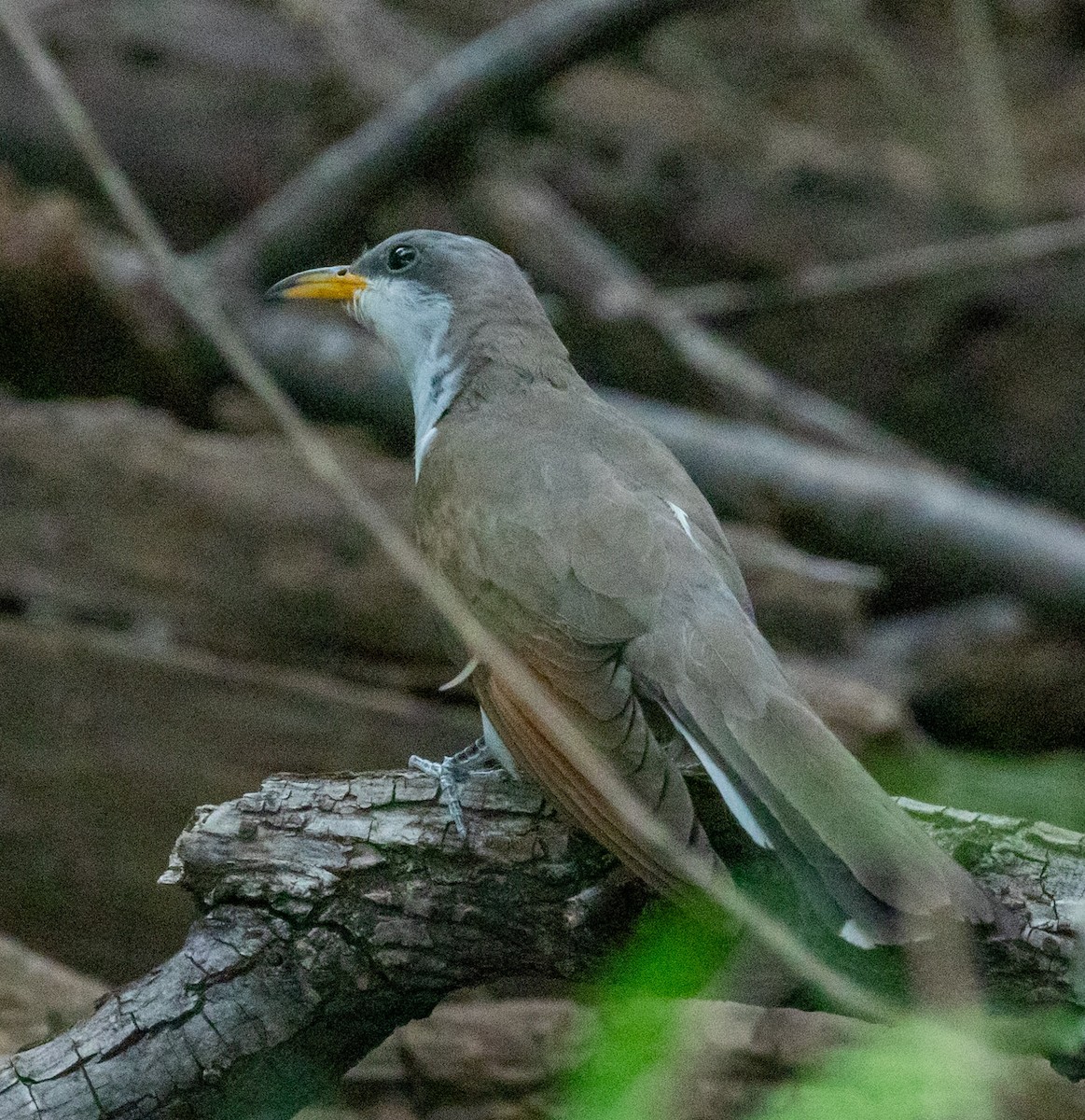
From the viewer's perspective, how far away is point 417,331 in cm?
416

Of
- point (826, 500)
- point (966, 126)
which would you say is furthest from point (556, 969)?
point (966, 126)

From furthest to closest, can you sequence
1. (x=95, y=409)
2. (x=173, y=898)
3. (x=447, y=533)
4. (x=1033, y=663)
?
1. (x=1033, y=663)
2. (x=95, y=409)
3. (x=173, y=898)
4. (x=447, y=533)

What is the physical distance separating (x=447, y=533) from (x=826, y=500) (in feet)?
9.34

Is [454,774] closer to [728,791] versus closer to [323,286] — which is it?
[728,791]

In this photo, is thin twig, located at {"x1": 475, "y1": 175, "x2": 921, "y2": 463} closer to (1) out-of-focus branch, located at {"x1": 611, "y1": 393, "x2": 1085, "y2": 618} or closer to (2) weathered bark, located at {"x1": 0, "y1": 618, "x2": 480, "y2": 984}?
(1) out-of-focus branch, located at {"x1": 611, "y1": 393, "x2": 1085, "y2": 618}

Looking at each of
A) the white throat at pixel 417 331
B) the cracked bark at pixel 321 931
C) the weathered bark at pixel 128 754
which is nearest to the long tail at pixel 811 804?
the cracked bark at pixel 321 931

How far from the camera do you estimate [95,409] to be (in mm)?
5789

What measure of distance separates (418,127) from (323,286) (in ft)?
6.96

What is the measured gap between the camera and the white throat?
13.1 ft

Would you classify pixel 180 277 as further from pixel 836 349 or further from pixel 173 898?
pixel 836 349

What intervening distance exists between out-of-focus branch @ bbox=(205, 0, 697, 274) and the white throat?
1974 millimetres

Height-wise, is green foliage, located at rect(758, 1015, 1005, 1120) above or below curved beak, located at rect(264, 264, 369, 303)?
below

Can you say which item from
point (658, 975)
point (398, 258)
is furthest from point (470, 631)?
point (398, 258)

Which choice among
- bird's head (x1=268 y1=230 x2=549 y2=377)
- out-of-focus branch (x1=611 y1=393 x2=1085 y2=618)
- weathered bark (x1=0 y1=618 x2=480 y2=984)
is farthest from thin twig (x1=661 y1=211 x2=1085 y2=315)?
Result: weathered bark (x1=0 y1=618 x2=480 y2=984)
